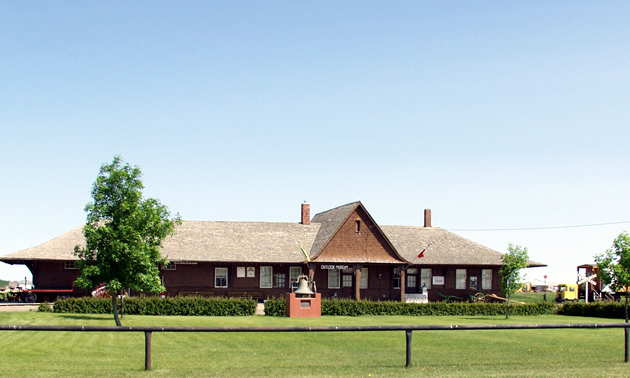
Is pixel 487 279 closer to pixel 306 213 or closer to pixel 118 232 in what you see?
pixel 306 213

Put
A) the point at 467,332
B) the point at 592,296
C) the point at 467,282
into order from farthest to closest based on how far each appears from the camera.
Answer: the point at 592,296
the point at 467,282
the point at 467,332

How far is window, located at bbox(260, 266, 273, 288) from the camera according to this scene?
44156 mm

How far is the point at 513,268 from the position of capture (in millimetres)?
36250

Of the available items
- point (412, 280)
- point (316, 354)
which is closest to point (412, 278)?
point (412, 280)

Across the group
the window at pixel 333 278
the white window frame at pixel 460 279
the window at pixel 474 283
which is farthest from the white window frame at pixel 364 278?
the window at pixel 474 283

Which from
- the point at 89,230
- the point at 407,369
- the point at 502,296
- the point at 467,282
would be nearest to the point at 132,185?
the point at 89,230

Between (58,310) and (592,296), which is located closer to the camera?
(58,310)

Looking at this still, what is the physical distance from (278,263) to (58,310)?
15797 millimetres

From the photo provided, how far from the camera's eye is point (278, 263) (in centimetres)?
4322

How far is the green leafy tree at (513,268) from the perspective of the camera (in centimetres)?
3625

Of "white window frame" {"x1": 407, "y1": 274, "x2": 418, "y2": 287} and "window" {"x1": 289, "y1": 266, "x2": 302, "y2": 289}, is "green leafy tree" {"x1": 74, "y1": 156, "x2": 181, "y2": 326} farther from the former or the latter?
"white window frame" {"x1": 407, "y1": 274, "x2": 418, "y2": 287}

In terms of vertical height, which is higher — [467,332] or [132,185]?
[132,185]

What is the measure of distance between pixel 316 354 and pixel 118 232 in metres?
14.1

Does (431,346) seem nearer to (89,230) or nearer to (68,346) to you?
(68,346)
